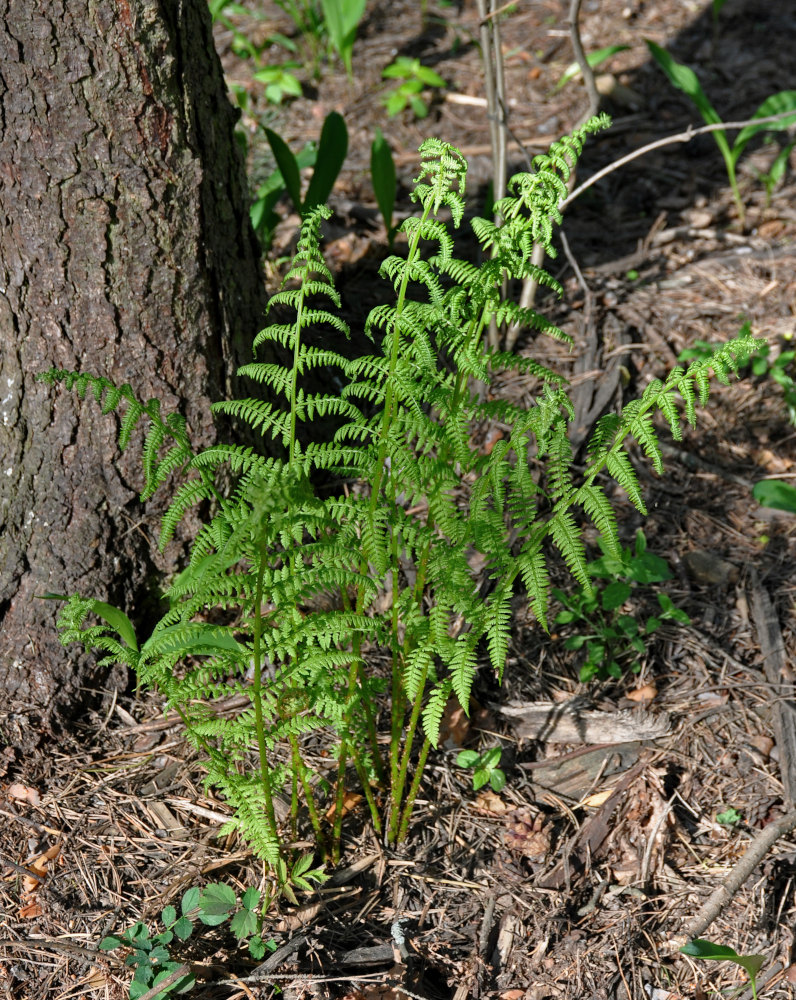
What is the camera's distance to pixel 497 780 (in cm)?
219

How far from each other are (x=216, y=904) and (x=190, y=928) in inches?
2.7

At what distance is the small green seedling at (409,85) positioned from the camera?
4.21m

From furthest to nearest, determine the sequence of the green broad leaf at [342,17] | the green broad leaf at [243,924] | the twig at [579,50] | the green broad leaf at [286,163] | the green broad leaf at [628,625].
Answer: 1. the green broad leaf at [342,17]
2. the green broad leaf at [286,163]
3. the twig at [579,50]
4. the green broad leaf at [628,625]
5. the green broad leaf at [243,924]

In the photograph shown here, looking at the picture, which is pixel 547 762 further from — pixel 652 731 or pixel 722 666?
pixel 722 666

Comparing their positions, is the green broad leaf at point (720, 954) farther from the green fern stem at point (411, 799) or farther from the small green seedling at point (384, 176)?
the small green seedling at point (384, 176)

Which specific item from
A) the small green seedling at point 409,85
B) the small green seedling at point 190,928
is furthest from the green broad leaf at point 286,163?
the small green seedling at point 190,928

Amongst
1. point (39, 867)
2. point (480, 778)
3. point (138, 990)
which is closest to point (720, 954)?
point (480, 778)

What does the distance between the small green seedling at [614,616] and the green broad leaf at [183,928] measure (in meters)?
1.17

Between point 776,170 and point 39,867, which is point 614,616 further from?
point 776,170

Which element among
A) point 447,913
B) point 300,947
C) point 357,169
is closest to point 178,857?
point 300,947

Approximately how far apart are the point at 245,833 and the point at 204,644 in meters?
0.44

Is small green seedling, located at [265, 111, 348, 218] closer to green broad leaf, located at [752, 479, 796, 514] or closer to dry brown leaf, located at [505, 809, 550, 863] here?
green broad leaf, located at [752, 479, 796, 514]

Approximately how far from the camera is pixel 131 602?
2389mm

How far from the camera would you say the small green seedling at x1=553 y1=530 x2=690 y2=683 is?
2389mm
